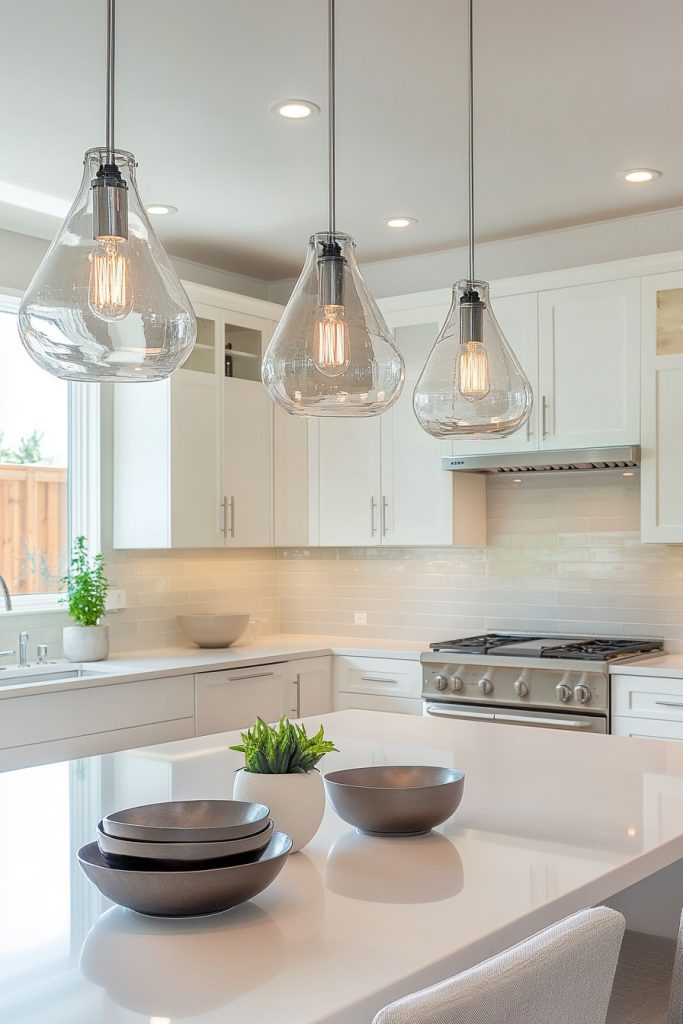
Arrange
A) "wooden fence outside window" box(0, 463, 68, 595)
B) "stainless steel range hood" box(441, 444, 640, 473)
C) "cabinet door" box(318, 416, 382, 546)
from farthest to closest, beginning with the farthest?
"cabinet door" box(318, 416, 382, 546), "wooden fence outside window" box(0, 463, 68, 595), "stainless steel range hood" box(441, 444, 640, 473)

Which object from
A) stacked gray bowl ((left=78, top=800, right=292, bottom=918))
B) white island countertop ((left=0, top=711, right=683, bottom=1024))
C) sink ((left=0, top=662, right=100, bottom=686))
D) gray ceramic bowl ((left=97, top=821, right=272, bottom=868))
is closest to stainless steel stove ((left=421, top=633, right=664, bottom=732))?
sink ((left=0, top=662, right=100, bottom=686))

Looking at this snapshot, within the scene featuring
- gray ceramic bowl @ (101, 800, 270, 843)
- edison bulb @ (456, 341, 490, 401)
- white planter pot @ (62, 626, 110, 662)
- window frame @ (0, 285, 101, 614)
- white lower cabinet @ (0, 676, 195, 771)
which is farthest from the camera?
window frame @ (0, 285, 101, 614)

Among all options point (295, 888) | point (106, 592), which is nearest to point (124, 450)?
point (106, 592)

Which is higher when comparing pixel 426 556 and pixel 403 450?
pixel 403 450

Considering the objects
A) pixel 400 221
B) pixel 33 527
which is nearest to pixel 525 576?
pixel 400 221

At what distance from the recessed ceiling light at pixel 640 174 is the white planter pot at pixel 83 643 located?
275 centimetres

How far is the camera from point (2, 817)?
194 cm

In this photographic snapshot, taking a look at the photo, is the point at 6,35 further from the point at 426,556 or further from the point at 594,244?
the point at 426,556

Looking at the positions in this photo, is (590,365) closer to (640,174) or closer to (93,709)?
(640,174)

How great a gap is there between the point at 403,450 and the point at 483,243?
1.03 metres

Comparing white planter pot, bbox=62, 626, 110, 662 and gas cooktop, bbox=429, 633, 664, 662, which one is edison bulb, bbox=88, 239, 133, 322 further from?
white planter pot, bbox=62, 626, 110, 662

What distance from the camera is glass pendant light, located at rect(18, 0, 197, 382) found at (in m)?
1.48

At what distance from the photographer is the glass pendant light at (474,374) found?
6.71 ft

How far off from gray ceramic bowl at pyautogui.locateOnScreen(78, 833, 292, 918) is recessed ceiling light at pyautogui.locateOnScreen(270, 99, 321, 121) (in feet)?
8.57
